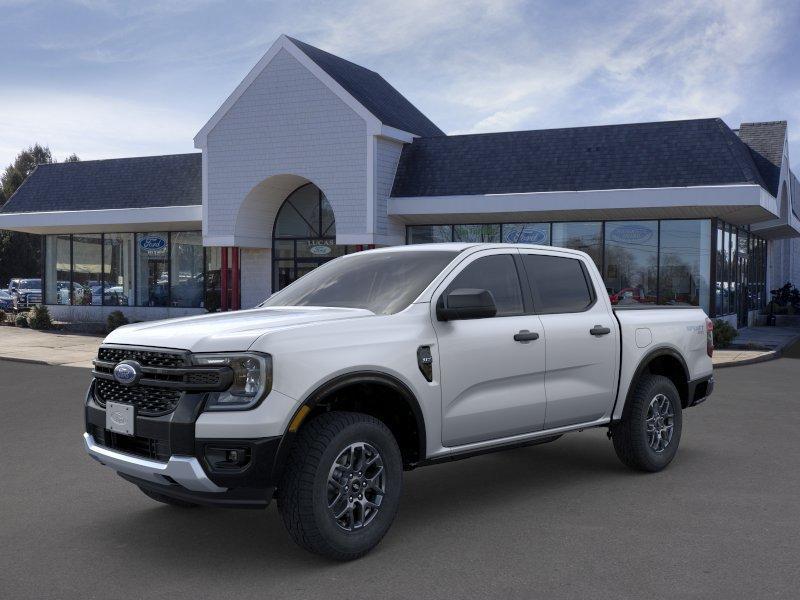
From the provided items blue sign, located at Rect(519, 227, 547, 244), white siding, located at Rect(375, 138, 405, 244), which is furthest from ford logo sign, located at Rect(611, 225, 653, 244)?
white siding, located at Rect(375, 138, 405, 244)

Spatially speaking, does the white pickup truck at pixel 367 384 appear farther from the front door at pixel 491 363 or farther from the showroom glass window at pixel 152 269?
the showroom glass window at pixel 152 269

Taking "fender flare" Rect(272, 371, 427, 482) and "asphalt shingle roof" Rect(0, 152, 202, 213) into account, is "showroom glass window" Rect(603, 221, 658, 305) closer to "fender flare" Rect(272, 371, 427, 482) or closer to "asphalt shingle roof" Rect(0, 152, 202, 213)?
"asphalt shingle roof" Rect(0, 152, 202, 213)

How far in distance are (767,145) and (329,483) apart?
89.7ft

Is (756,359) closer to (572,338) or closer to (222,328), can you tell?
(572,338)

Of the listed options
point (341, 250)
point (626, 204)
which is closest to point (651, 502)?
point (626, 204)

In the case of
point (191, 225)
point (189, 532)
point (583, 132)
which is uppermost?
point (583, 132)

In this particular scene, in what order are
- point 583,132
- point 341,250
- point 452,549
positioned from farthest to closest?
point 341,250
point 583,132
point 452,549

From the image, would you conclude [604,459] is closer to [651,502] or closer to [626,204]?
[651,502]

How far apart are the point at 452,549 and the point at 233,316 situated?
80.7 inches

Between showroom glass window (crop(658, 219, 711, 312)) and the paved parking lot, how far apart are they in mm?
14842

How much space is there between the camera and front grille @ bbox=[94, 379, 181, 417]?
483 cm

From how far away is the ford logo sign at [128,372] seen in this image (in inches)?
195

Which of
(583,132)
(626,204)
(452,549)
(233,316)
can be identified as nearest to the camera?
(452,549)

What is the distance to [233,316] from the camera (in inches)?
219
